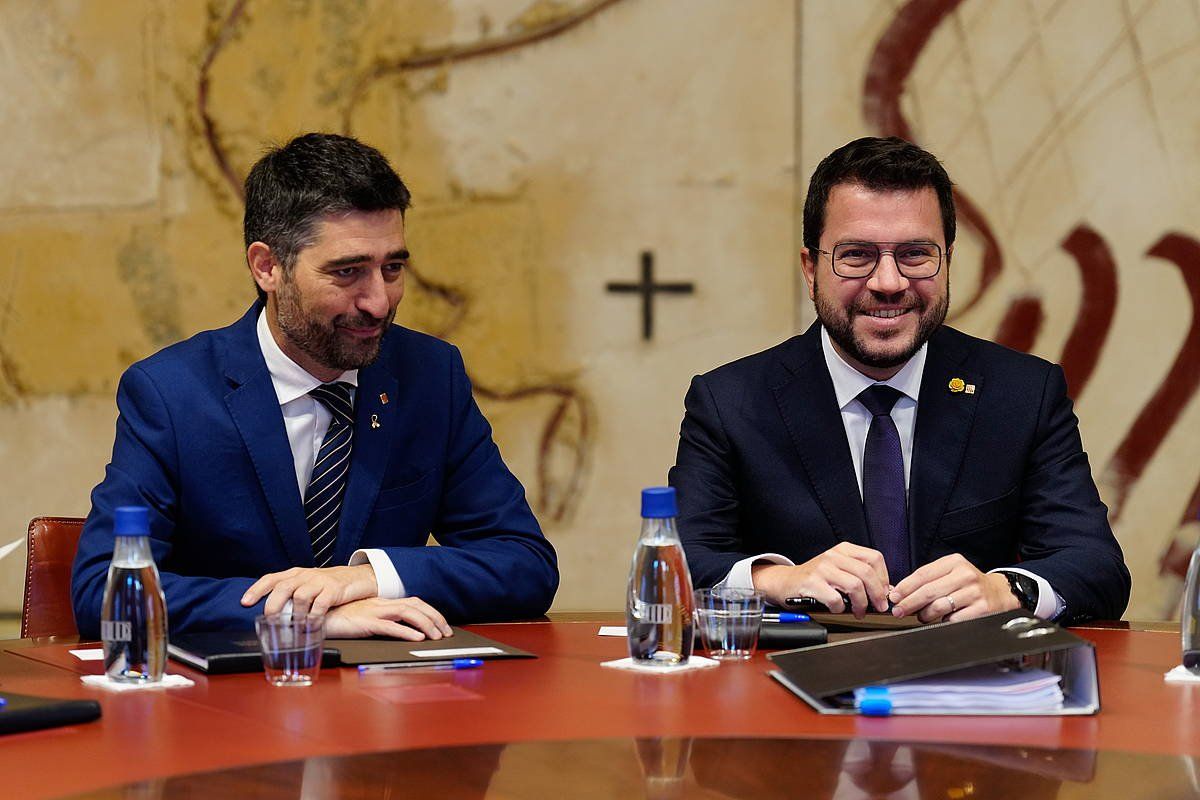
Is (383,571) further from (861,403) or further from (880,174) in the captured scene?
(880,174)

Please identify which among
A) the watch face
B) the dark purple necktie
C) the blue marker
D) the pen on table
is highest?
Result: the dark purple necktie

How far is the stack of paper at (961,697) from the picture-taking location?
1.55 metres

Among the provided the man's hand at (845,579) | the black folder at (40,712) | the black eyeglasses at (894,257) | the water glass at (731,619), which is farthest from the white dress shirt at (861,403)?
the black folder at (40,712)

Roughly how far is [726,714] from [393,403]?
1095mm

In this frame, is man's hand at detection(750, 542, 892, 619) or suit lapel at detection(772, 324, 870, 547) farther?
suit lapel at detection(772, 324, 870, 547)

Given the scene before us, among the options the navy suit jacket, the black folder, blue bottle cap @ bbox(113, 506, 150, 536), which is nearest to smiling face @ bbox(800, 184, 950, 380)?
the navy suit jacket

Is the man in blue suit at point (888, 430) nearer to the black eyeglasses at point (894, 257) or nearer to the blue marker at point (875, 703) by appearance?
the black eyeglasses at point (894, 257)

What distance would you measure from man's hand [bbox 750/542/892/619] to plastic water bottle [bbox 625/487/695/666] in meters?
0.28

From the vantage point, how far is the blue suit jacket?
2.24 meters

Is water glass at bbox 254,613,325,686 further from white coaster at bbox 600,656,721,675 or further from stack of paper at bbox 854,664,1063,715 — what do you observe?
stack of paper at bbox 854,664,1063,715

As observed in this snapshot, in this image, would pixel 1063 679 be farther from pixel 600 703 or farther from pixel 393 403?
pixel 393 403

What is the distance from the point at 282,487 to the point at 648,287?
1.82 m

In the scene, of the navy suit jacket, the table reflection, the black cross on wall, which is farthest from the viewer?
the black cross on wall

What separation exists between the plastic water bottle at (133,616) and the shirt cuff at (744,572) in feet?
2.76
